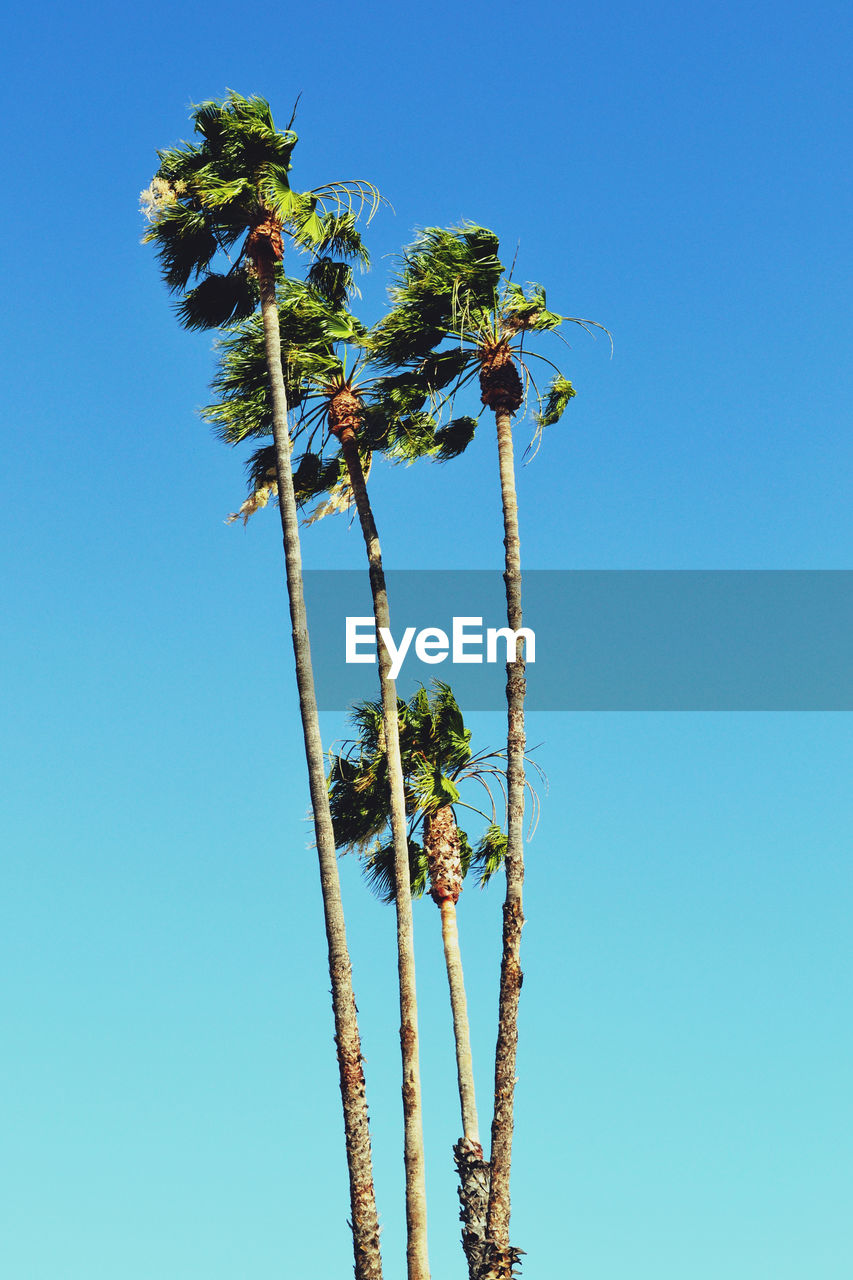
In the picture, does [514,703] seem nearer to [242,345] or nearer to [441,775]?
[441,775]

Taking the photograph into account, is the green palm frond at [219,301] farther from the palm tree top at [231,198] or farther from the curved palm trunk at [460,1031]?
the curved palm trunk at [460,1031]

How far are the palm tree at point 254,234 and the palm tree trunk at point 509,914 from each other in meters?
2.28

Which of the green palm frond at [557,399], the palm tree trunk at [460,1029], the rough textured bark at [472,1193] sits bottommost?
the rough textured bark at [472,1193]

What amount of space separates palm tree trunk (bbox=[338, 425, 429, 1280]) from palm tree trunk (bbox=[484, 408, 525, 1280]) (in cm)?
145

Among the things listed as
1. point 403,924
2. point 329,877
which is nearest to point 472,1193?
point 403,924

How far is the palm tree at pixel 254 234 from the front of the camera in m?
19.1

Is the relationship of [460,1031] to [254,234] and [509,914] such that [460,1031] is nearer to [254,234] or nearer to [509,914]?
[509,914]

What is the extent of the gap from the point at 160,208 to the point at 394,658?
7310 mm

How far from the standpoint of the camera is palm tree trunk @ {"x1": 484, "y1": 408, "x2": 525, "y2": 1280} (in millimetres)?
17531

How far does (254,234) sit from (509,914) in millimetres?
10017

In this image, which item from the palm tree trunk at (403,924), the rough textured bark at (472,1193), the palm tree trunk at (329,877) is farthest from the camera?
the rough textured bark at (472,1193)

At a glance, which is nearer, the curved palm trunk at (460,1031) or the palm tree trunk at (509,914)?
the palm tree trunk at (509,914)

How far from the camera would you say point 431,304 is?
21125 mm

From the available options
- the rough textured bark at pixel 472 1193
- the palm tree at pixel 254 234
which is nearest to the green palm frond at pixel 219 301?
the palm tree at pixel 254 234
